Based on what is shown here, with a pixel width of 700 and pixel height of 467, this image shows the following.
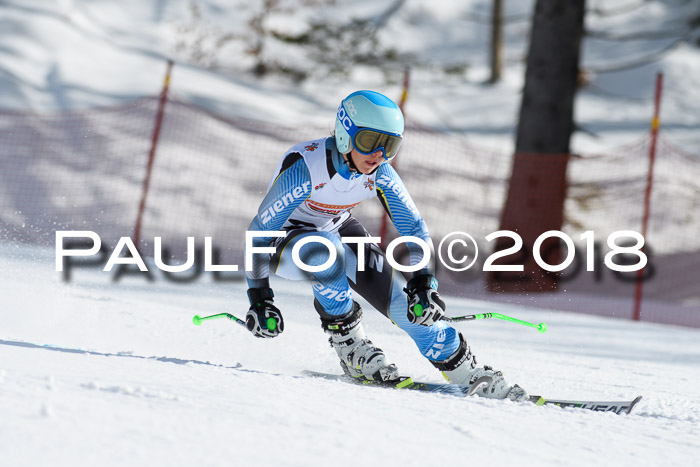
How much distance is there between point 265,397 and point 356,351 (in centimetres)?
101

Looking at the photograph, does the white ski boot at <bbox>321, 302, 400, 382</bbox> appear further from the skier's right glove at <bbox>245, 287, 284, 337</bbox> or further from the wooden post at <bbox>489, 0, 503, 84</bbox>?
the wooden post at <bbox>489, 0, 503, 84</bbox>

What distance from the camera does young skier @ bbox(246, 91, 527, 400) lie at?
381 centimetres

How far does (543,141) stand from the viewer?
9.27 m

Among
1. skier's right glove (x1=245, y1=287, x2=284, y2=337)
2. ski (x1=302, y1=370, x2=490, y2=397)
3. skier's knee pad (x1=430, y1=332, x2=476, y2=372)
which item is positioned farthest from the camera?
skier's knee pad (x1=430, y1=332, x2=476, y2=372)

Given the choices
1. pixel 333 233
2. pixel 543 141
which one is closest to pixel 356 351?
pixel 333 233

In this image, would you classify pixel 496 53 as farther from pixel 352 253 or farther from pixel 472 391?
pixel 472 391

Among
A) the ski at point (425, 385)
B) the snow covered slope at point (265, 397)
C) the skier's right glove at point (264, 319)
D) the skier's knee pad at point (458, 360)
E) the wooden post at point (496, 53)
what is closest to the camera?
the snow covered slope at point (265, 397)

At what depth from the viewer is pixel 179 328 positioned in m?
5.02

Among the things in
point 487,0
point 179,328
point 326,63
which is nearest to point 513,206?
point 179,328

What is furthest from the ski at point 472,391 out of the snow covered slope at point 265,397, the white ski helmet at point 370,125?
the white ski helmet at point 370,125

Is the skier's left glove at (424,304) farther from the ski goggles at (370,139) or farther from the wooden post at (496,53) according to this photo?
the wooden post at (496,53)

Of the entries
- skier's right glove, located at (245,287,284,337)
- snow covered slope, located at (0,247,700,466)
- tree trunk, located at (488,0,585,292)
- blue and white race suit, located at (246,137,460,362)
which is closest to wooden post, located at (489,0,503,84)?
tree trunk, located at (488,0,585,292)

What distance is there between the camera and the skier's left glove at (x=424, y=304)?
12.4ft

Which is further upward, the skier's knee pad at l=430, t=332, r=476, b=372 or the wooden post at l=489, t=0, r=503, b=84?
the wooden post at l=489, t=0, r=503, b=84
